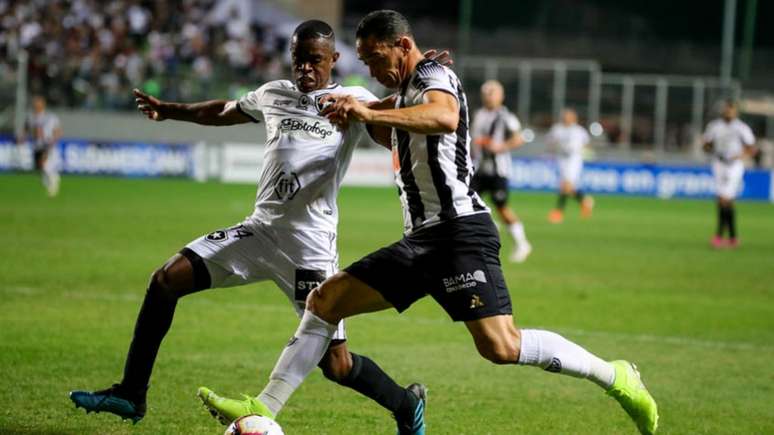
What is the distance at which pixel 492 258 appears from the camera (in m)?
6.21

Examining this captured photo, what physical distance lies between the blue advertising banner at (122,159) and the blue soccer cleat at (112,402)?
94.0 feet

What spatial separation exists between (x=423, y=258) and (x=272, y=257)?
104 centimetres

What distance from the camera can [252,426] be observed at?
579cm

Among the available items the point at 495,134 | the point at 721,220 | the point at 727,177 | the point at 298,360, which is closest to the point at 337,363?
the point at 298,360

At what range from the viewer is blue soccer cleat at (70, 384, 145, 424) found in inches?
256

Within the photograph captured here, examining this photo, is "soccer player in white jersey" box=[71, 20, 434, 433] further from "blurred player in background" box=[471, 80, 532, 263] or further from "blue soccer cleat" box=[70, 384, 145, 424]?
"blurred player in background" box=[471, 80, 532, 263]

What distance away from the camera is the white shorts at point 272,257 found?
670cm

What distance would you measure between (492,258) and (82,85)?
32715 millimetres

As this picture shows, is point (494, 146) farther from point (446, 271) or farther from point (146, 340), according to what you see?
point (446, 271)

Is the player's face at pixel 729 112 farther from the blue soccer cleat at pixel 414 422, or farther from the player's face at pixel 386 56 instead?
the player's face at pixel 386 56

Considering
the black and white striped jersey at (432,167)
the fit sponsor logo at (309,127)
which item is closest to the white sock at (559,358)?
the black and white striped jersey at (432,167)

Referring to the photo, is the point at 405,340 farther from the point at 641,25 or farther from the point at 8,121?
the point at 641,25

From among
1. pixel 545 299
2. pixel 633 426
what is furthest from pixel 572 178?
pixel 633 426

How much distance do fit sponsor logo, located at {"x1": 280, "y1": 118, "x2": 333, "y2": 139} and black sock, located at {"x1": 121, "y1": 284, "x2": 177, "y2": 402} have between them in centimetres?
119
